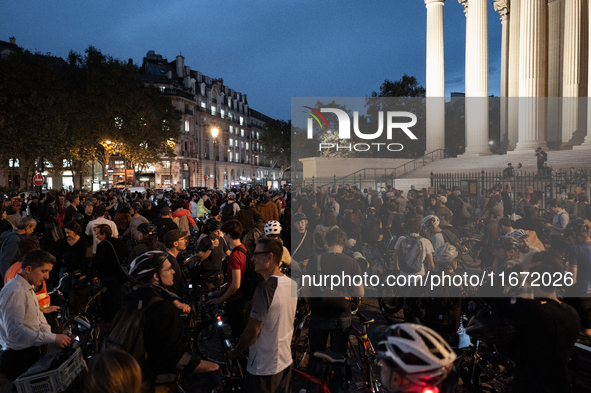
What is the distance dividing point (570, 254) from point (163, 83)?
6907 cm

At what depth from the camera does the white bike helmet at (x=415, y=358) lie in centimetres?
154

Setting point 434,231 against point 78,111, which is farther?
point 78,111

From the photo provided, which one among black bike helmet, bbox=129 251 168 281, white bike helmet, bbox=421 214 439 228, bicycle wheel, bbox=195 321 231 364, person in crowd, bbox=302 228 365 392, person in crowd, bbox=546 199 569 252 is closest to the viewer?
black bike helmet, bbox=129 251 168 281

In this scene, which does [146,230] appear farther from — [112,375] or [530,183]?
[530,183]

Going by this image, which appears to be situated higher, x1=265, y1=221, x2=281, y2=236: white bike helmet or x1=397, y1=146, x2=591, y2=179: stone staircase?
x1=397, y1=146, x2=591, y2=179: stone staircase

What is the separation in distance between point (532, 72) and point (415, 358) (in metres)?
24.9

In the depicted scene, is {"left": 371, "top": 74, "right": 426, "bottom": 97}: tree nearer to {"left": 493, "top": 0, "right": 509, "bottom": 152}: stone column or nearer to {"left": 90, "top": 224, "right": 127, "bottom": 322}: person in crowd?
{"left": 493, "top": 0, "right": 509, "bottom": 152}: stone column

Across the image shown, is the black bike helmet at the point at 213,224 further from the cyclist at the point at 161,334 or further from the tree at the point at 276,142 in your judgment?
the tree at the point at 276,142

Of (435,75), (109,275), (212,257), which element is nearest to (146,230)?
(109,275)

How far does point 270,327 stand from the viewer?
3119mm

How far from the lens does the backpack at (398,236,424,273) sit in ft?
22.1

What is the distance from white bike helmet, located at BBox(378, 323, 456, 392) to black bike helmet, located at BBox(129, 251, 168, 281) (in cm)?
180

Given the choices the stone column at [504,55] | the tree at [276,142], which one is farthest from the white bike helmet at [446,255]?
the tree at [276,142]

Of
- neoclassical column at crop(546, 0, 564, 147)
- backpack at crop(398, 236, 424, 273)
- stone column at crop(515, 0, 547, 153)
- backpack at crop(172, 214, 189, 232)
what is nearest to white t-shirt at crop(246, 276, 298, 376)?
backpack at crop(398, 236, 424, 273)
